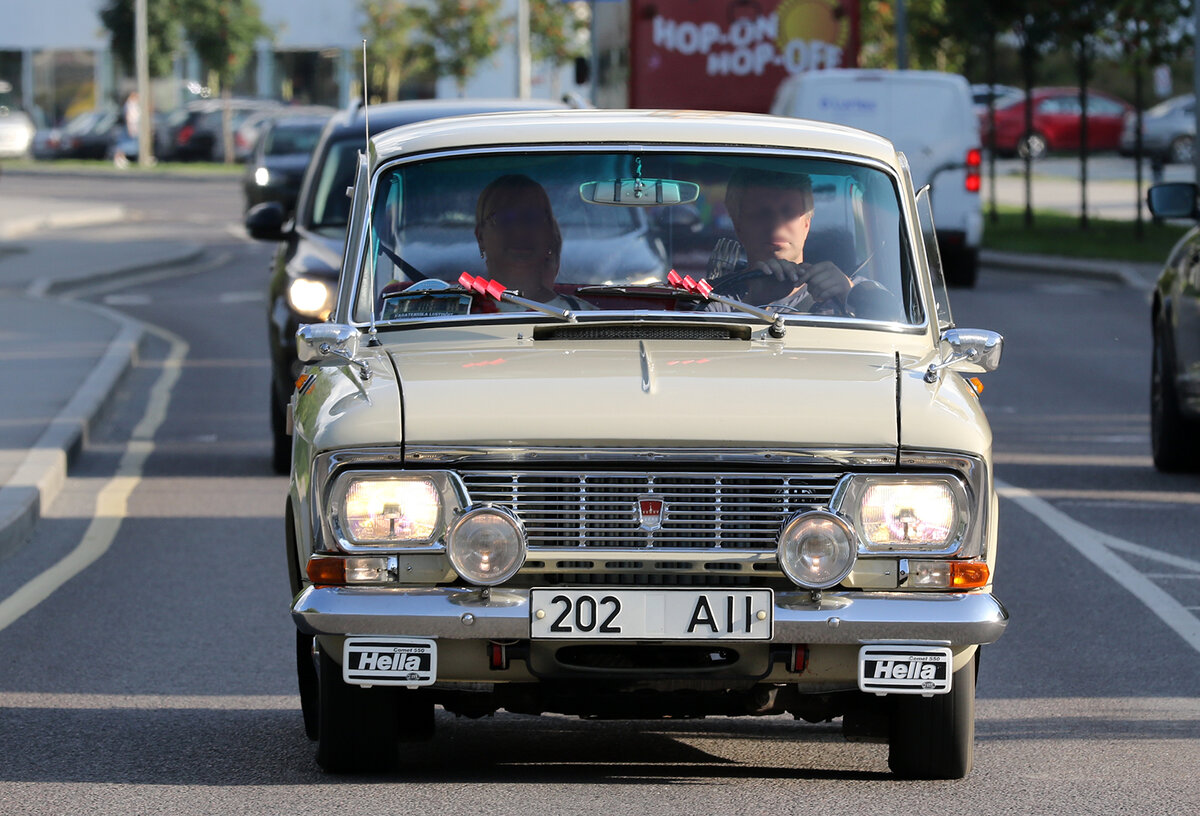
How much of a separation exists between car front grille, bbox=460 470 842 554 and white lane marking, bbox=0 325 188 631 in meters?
3.57

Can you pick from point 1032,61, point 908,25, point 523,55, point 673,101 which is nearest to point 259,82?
point 523,55

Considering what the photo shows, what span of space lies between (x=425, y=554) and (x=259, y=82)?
66.1 metres

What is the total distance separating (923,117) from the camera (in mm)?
24219

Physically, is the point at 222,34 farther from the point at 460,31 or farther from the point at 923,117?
the point at 923,117

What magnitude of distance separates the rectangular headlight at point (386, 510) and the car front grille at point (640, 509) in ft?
0.49

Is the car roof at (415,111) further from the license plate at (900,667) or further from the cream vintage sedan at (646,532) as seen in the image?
the license plate at (900,667)

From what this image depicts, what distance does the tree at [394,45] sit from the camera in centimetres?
6225

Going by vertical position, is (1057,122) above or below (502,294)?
below

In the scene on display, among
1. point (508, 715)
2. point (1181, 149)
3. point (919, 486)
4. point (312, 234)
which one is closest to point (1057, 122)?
point (1181, 149)

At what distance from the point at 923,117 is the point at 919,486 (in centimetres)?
Result: 1941

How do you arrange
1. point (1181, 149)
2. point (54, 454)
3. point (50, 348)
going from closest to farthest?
point (54, 454) < point (50, 348) < point (1181, 149)

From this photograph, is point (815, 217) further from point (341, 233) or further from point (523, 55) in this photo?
point (523, 55)

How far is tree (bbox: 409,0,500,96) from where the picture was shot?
61812 mm

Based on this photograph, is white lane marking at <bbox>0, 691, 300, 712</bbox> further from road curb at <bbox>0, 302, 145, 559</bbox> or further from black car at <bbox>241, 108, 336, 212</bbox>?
black car at <bbox>241, 108, 336, 212</bbox>
